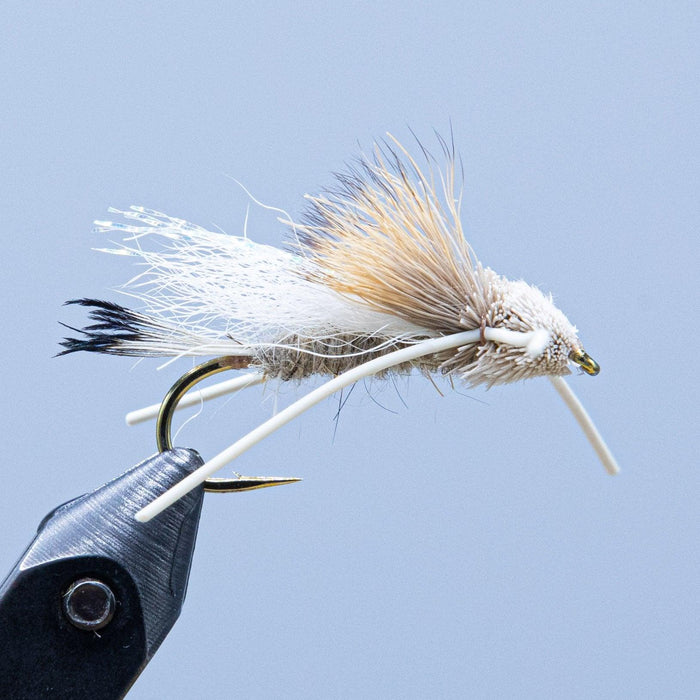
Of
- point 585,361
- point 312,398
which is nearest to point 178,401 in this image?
point 312,398

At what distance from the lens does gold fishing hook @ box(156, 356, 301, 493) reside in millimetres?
1234

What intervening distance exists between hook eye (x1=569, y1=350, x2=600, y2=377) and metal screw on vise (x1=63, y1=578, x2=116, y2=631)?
741 millimetres

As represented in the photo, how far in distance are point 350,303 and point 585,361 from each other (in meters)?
0.36

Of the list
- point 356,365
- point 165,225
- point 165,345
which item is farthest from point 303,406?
point 165,225

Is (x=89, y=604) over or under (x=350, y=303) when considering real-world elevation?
under

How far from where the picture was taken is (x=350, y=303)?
3.93 ft

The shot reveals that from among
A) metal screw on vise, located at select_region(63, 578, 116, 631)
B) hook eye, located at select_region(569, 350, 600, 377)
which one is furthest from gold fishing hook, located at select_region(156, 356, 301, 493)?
hook eye, located at select_region(569, 350, 600, 377)

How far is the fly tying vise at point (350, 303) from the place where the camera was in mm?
1178

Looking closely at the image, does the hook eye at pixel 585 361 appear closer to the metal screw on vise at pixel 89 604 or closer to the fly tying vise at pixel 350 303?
the fly tying vise at pixel 350 303

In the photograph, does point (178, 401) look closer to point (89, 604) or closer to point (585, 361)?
point (89, 604)

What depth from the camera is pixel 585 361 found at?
120cm

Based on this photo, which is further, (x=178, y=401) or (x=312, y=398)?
(x=178, y=401)

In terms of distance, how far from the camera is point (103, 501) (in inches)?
45.1

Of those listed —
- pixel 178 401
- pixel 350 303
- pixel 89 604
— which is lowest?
pixel 89 604
